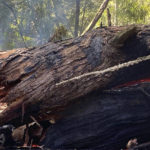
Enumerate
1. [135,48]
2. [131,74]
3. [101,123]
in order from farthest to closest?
[131,74] < [135,48] < [101,123]

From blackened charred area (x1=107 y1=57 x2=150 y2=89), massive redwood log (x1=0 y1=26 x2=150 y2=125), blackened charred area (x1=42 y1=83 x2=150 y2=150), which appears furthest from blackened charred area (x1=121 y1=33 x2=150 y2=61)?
blackened charred area (x1=42 y1=83 x2=150 y2=150)

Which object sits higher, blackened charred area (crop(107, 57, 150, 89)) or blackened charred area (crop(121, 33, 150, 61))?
blackened charred area (crop(121, 33, 150, 61))

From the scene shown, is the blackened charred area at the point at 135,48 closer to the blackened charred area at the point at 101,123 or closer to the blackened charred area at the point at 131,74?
the blackened charred area at the point at 131,74

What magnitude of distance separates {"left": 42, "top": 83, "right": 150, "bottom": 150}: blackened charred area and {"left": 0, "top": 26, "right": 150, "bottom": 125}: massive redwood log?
0.21m

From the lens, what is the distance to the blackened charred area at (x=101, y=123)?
279cm

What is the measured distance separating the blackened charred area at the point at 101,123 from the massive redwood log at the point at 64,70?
21cm

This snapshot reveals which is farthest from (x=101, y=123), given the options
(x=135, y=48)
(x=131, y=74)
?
(x=135, y=48)

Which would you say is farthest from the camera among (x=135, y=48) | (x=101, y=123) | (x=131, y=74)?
(x=131, y=74)

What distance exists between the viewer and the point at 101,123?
287 cm

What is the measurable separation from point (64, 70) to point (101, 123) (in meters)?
0.94

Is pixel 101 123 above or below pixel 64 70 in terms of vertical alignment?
below

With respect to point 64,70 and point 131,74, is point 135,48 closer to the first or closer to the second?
point 131,74

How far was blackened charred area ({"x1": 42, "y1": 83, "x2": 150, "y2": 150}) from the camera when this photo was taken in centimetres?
279

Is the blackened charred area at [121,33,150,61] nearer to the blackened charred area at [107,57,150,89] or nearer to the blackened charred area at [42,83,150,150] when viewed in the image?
the blackened charred area at [107,57,150,89]
